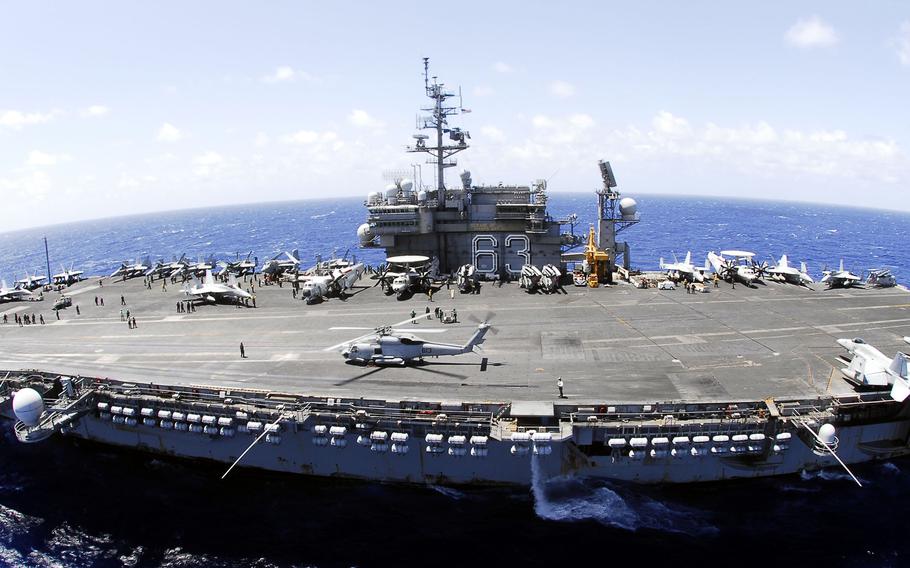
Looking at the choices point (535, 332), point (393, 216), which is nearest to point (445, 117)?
point (393, 216)

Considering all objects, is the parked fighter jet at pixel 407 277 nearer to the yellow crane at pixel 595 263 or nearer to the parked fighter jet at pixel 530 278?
the parked fighter jet at pixel 530 278

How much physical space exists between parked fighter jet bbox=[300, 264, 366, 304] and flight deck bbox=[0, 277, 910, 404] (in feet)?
3.56

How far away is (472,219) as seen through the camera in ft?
145

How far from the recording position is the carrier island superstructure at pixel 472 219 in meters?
42.9

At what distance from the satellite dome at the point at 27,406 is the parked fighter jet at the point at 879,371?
30812mm

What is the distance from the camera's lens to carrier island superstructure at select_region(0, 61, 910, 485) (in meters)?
18.5

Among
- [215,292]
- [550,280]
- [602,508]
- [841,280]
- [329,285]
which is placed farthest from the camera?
[329,285]

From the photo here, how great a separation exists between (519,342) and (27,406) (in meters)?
20.7

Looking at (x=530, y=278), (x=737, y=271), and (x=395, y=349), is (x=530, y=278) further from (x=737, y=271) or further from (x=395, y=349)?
(x=395, y=349)

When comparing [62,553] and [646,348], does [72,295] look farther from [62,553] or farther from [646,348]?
[646,348]

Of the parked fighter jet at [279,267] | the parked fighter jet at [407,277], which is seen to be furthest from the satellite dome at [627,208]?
the parked fighter jet at [279,267]

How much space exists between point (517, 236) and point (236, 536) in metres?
30.3

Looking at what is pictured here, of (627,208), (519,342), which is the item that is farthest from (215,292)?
(627,208)

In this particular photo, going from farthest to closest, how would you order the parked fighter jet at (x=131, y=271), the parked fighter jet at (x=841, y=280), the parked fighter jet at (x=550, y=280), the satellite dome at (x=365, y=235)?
the parked fighter jet at (x=131, y=271), the satellite dome at (x=365, y=235), the parked fighter jet at (x=550, y=280), the parked fighter jet at (x=841, y=280)
